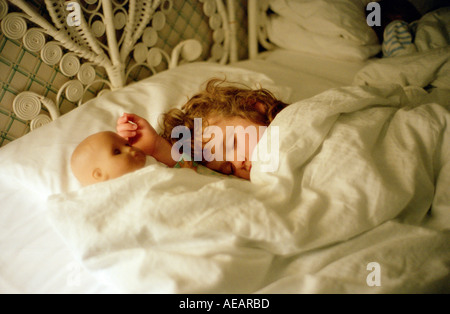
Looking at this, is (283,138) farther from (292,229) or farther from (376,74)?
(376,74)

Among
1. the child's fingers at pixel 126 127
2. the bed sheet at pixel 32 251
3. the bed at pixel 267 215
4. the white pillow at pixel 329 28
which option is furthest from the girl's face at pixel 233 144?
the white pillow at pixel 329 28

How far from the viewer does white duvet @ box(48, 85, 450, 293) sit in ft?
1.68

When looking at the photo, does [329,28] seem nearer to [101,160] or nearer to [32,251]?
[101,160]

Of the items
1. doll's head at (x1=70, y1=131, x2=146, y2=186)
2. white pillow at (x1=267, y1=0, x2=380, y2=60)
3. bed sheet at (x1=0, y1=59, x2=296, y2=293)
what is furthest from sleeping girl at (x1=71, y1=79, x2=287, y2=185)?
white pillow at (x1=267, y1=0, x2=380, y2=60)

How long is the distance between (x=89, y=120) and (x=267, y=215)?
25.3 inches

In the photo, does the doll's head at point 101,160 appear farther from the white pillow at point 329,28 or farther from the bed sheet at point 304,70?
the white pillow at point 329,28

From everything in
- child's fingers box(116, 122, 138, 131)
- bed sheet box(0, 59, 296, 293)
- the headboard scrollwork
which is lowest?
bed sheet box(0, 59, 296, 293)

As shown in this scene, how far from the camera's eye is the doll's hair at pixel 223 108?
3.03ft

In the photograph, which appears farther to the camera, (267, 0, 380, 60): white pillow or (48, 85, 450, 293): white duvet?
(267, 0, 380, 60): white pillow

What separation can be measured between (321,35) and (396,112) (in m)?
0.74

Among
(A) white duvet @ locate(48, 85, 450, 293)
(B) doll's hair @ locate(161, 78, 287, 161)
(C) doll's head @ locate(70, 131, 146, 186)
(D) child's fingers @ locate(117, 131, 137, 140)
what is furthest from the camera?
(B) doll's hair @ locate(161, 78, 287, 161)

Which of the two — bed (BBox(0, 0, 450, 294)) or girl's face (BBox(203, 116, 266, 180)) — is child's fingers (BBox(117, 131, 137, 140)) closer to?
bed (BBox(0, 0, 450, 294))

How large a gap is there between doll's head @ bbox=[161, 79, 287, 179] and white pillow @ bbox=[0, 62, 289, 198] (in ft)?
0.20
